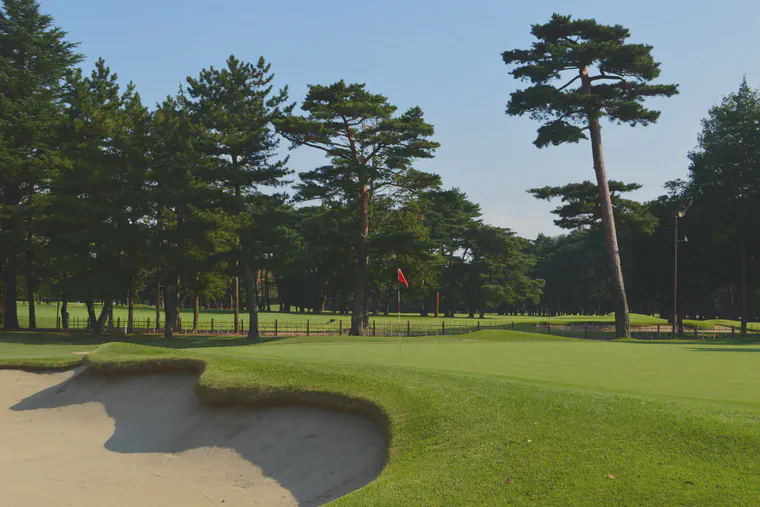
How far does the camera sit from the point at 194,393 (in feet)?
34.3

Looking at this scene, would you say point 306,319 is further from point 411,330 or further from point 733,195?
point 733,195

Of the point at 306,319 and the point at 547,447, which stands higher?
the point at 547,447

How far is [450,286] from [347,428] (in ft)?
226

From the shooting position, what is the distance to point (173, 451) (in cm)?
941

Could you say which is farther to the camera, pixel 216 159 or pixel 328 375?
pixel 216 159

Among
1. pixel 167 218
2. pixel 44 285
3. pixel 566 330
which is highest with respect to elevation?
pixel 167 218

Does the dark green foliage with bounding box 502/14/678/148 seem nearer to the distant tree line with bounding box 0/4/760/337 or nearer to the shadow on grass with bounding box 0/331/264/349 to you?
the distant tree line with bounding box 0/4/760/337

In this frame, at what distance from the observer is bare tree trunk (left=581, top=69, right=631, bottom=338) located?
32.9m

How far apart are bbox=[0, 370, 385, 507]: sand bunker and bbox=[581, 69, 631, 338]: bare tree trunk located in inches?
1077

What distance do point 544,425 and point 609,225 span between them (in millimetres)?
29528

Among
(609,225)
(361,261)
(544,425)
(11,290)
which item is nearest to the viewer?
(544,425)

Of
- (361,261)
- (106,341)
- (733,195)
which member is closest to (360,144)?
(361,261)

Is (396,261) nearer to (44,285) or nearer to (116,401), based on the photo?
(44,285)

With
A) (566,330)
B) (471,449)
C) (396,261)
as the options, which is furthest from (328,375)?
(566,330)
